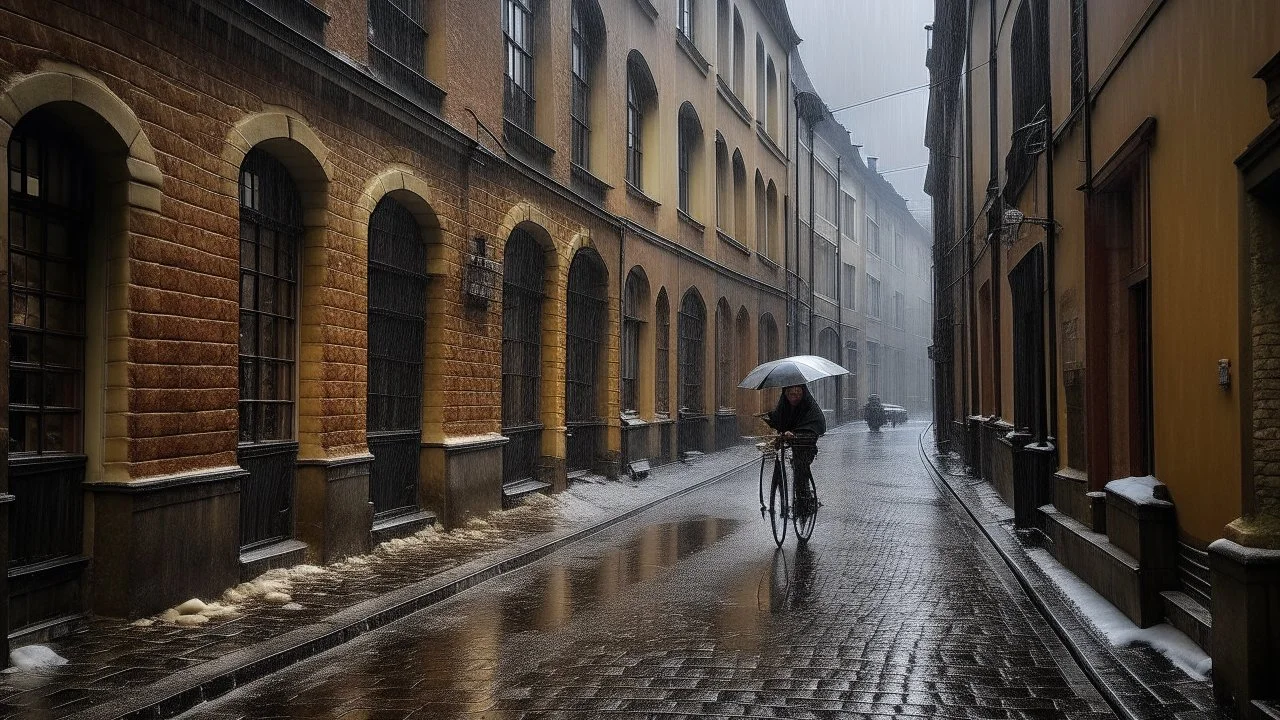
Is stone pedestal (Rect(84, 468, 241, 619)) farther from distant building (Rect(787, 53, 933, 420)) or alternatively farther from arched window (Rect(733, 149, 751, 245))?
distant building (Rect(787, 53, 933, 420))

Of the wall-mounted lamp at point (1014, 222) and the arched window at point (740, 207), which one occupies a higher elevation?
the arched window at point (740, 207)

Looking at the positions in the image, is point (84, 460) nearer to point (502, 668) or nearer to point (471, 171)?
point (502, 668)

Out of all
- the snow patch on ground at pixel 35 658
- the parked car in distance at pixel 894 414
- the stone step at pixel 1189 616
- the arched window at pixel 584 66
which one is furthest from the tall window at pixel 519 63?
the parked car in distance at pixel 894 414

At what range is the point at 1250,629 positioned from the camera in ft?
16.1

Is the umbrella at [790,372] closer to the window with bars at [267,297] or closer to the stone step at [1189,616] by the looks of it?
the window with bars at [267,297]

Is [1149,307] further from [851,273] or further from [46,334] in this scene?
[851,273]

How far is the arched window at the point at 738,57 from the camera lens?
29.0 meters

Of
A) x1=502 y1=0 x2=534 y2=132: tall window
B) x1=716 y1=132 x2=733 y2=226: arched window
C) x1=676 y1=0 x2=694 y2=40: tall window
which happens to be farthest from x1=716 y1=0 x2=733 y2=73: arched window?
x1=502 y1=0 x2=534 y2=132: tall window

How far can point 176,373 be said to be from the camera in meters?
7.87

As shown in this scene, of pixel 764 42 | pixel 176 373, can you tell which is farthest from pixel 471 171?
pixel 764 42

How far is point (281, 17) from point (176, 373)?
3352 mm

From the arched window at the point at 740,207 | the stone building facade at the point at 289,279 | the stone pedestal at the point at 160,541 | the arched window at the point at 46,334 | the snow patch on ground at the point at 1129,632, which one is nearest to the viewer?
the snow patch on ground at the point at 1129,632

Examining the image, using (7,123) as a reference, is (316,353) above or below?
below

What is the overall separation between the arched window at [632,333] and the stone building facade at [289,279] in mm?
1059
